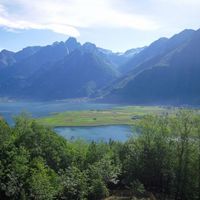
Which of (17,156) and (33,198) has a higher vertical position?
(17,156)

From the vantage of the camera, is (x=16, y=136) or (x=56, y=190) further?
(x=16, y=136)

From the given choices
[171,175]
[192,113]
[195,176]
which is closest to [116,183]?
[171,175]

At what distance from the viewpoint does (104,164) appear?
250 feet

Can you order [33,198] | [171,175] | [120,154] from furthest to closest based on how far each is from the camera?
[120,154] → [171,175] → [33,198]

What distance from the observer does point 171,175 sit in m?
75.5

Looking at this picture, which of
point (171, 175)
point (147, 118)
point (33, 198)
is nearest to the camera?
point (33, 198)

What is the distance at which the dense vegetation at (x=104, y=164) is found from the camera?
66812mm

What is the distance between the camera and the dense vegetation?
219 ft

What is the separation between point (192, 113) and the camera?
70.9 meters

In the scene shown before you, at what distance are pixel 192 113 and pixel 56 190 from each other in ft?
87.7

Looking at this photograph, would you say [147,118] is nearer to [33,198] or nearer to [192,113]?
[192,113]

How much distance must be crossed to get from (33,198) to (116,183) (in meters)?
19.9

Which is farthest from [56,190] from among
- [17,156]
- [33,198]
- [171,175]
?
[171,175]

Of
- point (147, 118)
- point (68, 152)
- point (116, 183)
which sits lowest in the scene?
point (116, 183)
